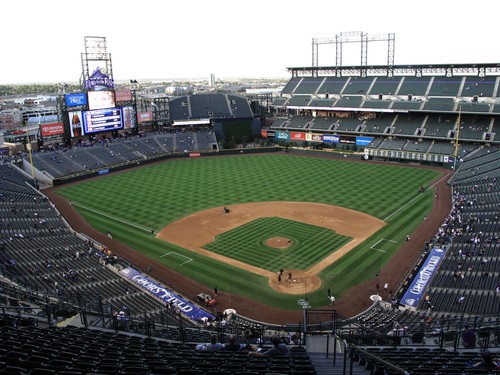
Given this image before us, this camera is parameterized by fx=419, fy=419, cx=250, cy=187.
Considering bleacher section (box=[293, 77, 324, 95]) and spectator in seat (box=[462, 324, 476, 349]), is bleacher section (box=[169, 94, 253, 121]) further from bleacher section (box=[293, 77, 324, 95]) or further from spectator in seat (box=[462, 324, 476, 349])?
spectator in seat (box=[462, 324, 476, 349])

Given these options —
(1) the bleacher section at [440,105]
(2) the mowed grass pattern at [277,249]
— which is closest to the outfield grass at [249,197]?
(2) the mowed grass pattern at [277,249]

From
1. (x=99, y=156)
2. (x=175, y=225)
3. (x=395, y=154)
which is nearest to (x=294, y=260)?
(x=175, y=225)

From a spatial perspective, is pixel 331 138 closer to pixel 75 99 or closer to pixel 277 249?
pixel 75 99

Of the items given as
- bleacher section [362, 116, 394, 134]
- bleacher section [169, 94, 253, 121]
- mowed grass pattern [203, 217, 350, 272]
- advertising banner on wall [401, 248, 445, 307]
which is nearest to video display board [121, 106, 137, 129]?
bleacher section [169, 94, 253, 121]

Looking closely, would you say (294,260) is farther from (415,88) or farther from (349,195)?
(415,88)

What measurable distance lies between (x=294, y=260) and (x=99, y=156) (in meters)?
48.7

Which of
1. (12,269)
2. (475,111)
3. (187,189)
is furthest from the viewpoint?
(475,111)

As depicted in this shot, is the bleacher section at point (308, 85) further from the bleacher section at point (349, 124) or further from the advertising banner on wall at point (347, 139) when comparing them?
the advertising banner on wall at point (347, 139)

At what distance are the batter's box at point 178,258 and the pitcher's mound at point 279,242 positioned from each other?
6.85 m

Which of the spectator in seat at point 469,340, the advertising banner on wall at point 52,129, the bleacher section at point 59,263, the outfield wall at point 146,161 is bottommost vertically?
the bleacher section at point 59,263

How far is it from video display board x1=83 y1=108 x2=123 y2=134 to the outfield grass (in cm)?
1296

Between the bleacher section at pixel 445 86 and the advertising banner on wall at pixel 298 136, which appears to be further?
the advertising banner on wall at pixel 298 136

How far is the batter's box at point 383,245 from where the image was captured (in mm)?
34125

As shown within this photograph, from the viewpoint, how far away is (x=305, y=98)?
88.8 m
